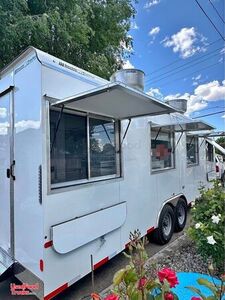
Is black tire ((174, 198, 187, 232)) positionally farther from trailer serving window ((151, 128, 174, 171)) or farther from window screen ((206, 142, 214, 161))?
window screen ((206, 142, 214, 161))

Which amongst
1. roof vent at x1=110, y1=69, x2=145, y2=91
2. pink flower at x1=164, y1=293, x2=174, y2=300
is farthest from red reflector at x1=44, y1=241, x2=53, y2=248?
roof vent at x1=110, y1=69, x2=145, y2=91

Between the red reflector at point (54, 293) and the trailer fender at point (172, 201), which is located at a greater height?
the trailer fender at point (172, 201)

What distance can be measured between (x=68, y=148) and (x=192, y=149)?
15.5 feet

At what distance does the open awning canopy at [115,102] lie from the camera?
7.77 feet

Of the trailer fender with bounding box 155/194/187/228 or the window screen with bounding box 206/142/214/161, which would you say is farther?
the window screen with bounding box 206/142/214/161

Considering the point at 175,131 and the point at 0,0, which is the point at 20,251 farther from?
the point at 0,0

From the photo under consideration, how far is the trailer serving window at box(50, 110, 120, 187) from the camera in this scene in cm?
270

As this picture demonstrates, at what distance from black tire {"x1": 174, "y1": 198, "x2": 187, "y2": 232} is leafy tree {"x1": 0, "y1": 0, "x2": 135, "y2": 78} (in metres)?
4.20

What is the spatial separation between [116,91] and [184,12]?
15.3 ft

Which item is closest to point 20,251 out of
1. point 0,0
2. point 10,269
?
point 10,269

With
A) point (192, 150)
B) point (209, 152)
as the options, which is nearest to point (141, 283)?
point (192, 150)

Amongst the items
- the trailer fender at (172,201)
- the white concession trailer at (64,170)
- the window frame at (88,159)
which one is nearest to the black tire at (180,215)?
the trailer fender at (172,201)

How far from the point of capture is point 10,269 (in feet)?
9.06

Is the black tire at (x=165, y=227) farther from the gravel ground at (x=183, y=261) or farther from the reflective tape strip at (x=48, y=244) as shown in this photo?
the reflective tape strip at (x=48, y=244)
